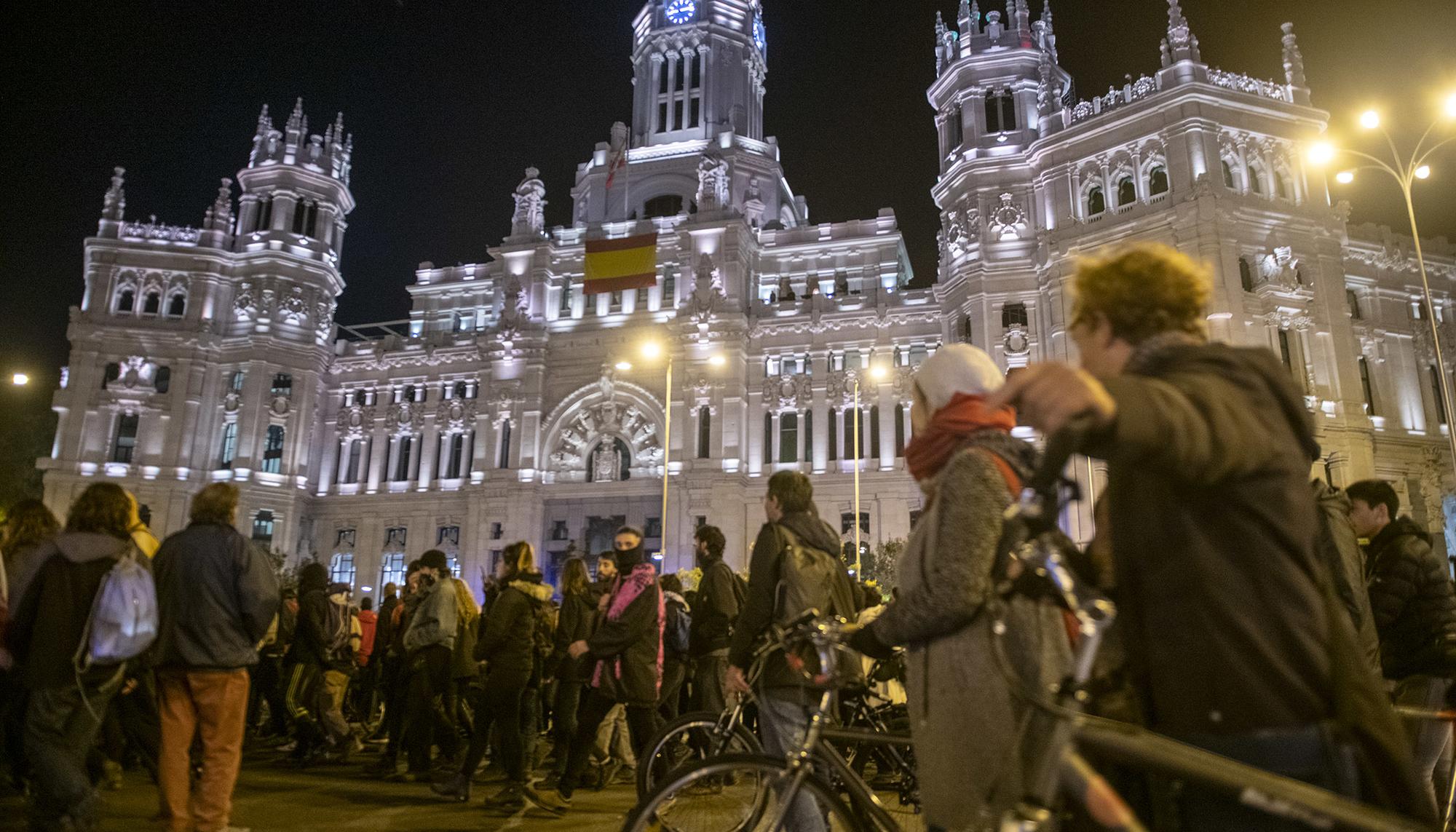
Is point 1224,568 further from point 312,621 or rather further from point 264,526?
point 264,526

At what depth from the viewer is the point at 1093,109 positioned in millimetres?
33062

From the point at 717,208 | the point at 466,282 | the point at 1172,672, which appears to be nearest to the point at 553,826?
the point at 1172,672

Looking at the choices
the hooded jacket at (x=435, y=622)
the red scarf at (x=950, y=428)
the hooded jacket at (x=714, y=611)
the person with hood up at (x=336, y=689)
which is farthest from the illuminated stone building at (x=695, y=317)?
the red scarf at (x=950, y=428)

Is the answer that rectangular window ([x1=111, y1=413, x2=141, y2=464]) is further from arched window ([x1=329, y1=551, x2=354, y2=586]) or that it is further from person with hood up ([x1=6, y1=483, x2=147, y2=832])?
person with hood up ([x1=6, y1=483, x2=147, y2=832])

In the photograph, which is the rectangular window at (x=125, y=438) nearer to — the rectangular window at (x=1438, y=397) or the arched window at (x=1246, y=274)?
the arched window at (x=1246, y=274)

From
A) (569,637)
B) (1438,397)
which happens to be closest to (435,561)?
(569,637)

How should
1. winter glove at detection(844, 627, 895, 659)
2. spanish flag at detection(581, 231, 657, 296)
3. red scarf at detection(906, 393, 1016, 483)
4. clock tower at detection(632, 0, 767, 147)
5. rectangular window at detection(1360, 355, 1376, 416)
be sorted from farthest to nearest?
clock tower at detection(632, 0, 767, 147) < spanish flag at detection(581, 231, 657, 296) < rectangular window at detection(1360, 355, 1376, 416) < winter glove at detection(844, 627, 895, 659) < red scarf at detection(906, 393, 1016, 483)

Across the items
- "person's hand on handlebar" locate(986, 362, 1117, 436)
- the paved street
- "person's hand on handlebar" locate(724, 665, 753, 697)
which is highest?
"person's hand on handlebar" locate(986, 362, 1117, 436)

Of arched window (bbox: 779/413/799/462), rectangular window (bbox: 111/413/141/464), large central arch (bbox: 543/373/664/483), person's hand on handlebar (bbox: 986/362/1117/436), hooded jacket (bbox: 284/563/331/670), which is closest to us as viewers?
person's hand on handlebar (bbox: 986/362/1117/436)

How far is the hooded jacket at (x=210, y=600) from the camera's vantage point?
5.61 m

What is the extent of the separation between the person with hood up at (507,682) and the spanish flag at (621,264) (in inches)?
1212

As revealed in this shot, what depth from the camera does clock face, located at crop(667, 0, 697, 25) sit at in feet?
161

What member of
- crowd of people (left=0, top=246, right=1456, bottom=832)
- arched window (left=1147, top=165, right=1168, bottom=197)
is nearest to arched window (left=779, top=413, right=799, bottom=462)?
arched window (left=1147, top=165, right=1168, bottom=197)

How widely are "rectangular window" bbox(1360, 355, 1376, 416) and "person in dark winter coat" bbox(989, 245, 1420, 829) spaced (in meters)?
36.4
